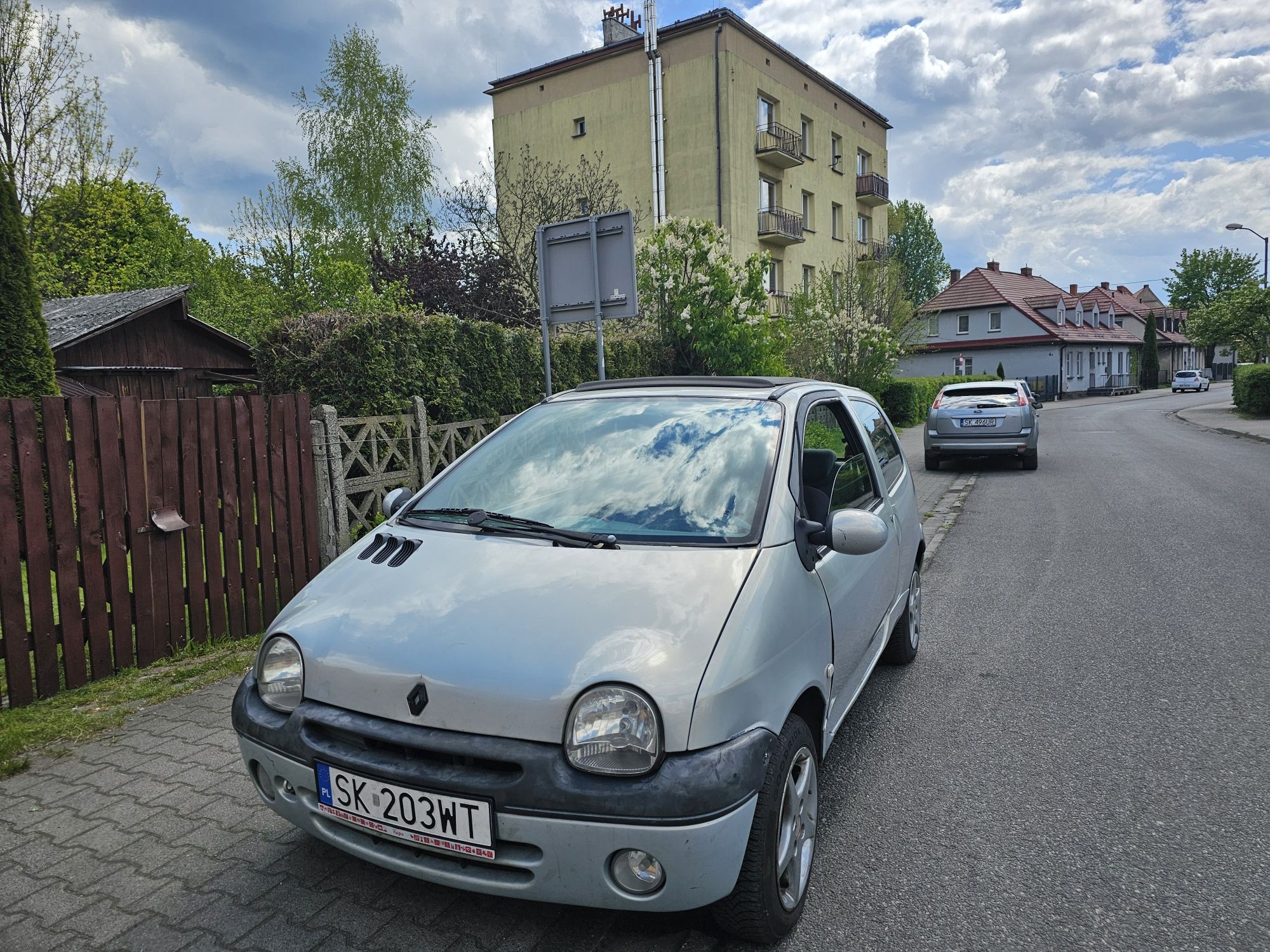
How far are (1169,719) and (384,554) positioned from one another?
146 inches

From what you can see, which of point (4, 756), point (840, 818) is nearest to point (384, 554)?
point (840, 818)

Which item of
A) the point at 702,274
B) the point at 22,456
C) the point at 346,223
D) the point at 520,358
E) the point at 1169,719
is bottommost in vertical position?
the point at 1169,719

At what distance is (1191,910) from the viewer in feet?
8.63

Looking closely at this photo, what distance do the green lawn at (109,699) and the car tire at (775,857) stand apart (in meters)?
3.31

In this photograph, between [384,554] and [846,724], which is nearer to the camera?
[384,554]

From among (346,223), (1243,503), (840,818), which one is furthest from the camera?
(346,223)

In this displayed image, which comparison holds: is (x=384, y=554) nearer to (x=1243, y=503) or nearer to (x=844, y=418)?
(x=844, y=418)

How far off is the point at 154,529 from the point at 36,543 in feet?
2.29

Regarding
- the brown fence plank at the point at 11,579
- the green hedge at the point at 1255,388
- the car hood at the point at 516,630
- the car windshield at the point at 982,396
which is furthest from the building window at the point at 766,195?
the car hood at the point at 516,630

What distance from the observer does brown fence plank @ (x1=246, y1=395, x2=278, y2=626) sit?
19.1 feet

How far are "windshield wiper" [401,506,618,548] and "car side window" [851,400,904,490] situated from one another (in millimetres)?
2096

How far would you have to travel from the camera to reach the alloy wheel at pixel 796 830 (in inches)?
99.8

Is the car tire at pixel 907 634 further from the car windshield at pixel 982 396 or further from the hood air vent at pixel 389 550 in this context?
the car windshield at pixel 982 396

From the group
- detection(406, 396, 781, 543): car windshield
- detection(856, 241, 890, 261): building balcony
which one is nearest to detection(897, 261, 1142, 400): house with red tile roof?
detection(856, 241, 890, 261): building balcony
